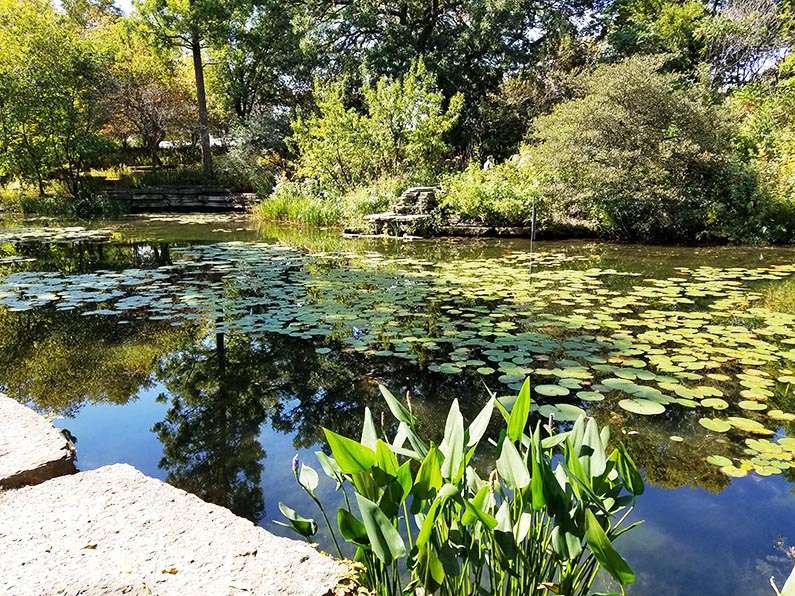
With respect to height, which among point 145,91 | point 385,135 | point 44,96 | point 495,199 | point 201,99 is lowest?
point 495,199

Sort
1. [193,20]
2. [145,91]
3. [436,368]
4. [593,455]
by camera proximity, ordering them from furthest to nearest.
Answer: [145,91] → [193,20] → [436,368] → [593,455]

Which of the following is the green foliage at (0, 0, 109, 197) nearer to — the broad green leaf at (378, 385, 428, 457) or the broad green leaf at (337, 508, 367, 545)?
the broad green leaf at (378, 385, 428, 457)

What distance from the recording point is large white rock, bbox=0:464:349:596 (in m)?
1.14

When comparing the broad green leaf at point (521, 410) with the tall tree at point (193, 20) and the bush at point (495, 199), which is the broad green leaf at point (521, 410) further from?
the tall tree at point (193, 20)

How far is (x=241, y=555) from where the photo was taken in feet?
4.03

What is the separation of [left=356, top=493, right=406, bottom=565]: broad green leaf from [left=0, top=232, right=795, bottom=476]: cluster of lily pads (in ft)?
3.51

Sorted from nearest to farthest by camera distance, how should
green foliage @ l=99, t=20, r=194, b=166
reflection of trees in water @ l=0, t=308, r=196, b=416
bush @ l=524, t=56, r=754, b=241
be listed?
reflection of trees in water @ l=0, t=308, r=196, b=416 < bush @ l=524, t=56, r=754, b=241 < green foliage @ l=99, t=20, r=194, b=166

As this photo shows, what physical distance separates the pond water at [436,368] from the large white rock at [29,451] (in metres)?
0.44

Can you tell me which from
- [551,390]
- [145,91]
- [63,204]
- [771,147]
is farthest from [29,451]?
[145,91]

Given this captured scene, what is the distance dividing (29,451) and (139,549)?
0.80 metres

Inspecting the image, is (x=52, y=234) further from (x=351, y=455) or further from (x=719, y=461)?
(x=719, y=461)

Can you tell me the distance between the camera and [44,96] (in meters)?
15.5

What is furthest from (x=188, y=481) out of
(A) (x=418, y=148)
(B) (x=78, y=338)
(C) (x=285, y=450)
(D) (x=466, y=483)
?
(A) (x=418, y=148)

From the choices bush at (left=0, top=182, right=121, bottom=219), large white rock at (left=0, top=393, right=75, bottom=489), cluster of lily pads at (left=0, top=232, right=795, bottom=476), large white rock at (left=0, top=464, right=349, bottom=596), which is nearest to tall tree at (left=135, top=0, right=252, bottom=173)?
bush at (left=0, top=182, right=121, bottom=219)
